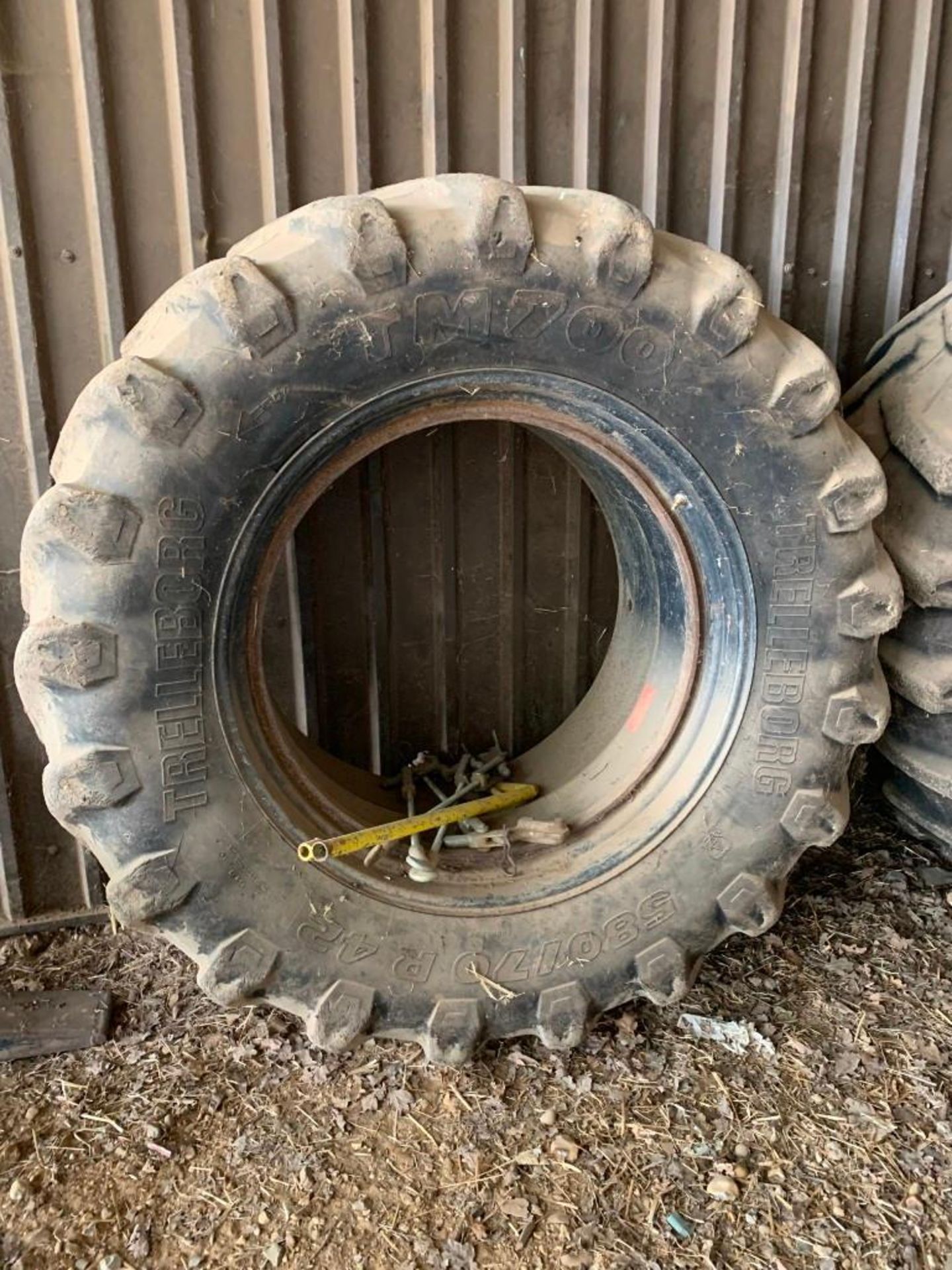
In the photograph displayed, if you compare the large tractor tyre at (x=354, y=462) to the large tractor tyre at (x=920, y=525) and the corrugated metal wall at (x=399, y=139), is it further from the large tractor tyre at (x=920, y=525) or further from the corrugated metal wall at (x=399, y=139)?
the corrugated metal wall at (x=399, y=139)

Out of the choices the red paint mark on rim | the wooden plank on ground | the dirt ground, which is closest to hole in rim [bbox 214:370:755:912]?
the red paint mark on rim

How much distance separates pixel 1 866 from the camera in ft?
8.00

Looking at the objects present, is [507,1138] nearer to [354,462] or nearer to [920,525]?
[354,462]

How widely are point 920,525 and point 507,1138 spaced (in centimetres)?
161

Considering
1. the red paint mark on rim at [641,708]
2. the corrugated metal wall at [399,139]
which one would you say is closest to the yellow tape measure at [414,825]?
the red paint mark on rim at [641,708]

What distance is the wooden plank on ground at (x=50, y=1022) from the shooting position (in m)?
2.11

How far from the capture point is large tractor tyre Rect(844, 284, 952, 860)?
7.29 feet

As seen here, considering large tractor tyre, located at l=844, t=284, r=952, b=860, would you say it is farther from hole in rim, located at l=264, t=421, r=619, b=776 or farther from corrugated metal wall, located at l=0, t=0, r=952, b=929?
hole in rim, located at l=264, t=421, r=619, b=776

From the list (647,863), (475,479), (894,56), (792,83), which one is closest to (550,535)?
(475,479)

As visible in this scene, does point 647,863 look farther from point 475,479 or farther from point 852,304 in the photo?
point 852,304

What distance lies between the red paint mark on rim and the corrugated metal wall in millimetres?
1174

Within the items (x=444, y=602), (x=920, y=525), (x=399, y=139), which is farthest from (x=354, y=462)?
(x=920, y=525)

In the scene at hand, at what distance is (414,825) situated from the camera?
215cm

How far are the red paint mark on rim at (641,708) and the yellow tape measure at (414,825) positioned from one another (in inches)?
12.6
